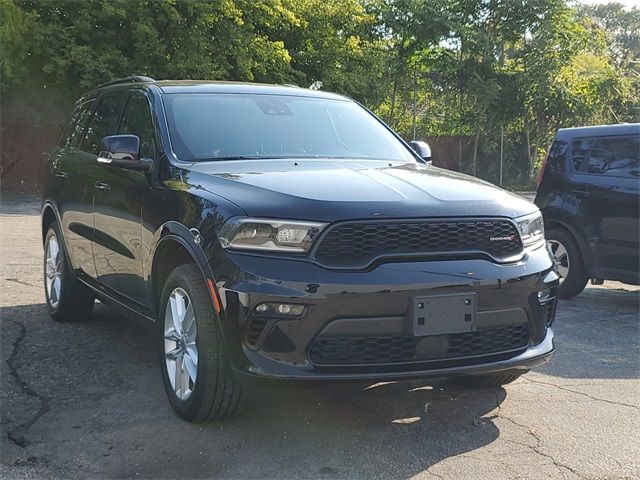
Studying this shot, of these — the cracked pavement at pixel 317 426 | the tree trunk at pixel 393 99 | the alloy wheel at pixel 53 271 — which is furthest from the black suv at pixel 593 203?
the tree trunk at pixel 393 99

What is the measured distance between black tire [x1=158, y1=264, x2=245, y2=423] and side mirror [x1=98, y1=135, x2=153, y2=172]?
2.61ft

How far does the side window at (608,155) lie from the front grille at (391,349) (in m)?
4.03

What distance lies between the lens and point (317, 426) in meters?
3.57

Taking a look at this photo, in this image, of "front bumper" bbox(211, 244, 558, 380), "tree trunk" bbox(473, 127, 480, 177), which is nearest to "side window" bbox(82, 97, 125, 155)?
"front bumper" bbox(211, 244, 558, 380)

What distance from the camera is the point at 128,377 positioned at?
14.2 ft

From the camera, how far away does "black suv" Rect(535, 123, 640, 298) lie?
6.49 metres

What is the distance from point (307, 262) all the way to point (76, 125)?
3.60m

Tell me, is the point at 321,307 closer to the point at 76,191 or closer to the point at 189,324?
the point at 189,324

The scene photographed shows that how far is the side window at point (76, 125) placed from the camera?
18.6ft

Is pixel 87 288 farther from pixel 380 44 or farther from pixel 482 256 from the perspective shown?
pixel 380 44

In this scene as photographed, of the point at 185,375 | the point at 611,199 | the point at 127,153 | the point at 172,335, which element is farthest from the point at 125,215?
the point at 611,199

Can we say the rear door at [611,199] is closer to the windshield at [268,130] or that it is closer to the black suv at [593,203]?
the black suv at [593,203]

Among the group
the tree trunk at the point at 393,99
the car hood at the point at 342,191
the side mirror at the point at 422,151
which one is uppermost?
the tree trunk at the point at 393,99

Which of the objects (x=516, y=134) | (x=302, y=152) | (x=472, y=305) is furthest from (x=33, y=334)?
(x=516, y=134)
